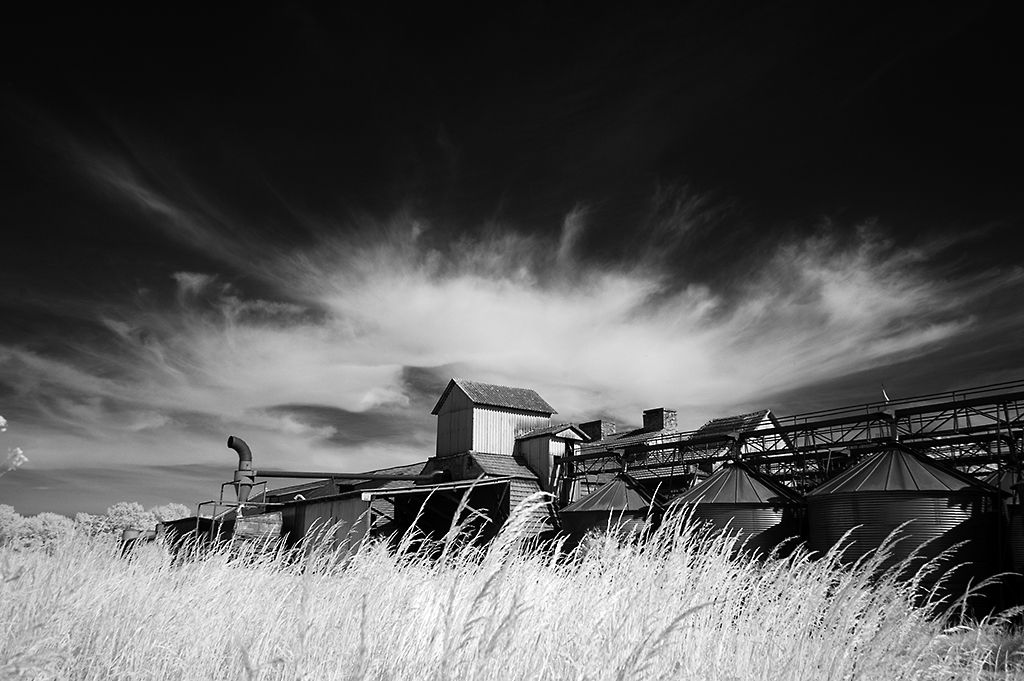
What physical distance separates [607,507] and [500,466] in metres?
9.28

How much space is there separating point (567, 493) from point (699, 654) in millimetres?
28188

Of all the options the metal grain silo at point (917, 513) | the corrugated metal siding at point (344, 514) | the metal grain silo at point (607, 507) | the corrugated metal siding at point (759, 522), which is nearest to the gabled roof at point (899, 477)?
the metal grain silo at point (917, 513)

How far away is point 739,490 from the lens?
22.4 m

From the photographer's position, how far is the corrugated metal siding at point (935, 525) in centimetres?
1745

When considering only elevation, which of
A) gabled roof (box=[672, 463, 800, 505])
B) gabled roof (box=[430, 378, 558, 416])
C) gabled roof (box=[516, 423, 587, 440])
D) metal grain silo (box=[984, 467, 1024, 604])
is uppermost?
gabled roof (box=[430, 378, 558, 416])

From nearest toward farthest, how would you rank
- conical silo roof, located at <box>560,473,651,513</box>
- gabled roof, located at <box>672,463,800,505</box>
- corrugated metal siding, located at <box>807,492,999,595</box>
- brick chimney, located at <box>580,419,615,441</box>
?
corrugated metal siding, located at <box>807,492,999,595</box> → gabled roof, located at <box>672,463,800,505</box> → conical silo roof, located at <box>560,473,651,513</box> → brick chimney, located at <box>580,419,615,441</box>

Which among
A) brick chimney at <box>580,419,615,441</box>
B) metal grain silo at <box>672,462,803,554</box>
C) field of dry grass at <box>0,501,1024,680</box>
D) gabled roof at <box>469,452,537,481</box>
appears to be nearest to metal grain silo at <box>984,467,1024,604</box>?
metal grain silo at <box>672,462,803,554</box>

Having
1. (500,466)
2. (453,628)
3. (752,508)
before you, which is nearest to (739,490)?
(752,508)

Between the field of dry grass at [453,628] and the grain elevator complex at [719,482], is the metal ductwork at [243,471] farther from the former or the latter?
the field of dry grass at [453,628]

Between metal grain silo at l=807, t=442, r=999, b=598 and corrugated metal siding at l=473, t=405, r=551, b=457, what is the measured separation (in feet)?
61.6

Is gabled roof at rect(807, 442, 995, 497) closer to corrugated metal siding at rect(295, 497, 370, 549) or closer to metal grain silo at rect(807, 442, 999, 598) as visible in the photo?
metal grain silo at rect(807, 442, 999, 598)

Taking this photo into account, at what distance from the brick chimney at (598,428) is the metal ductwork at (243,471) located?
1794 centimetres

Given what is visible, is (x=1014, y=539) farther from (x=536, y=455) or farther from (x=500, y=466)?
(x=500, y=466)

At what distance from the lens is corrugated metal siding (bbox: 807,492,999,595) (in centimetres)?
1745
